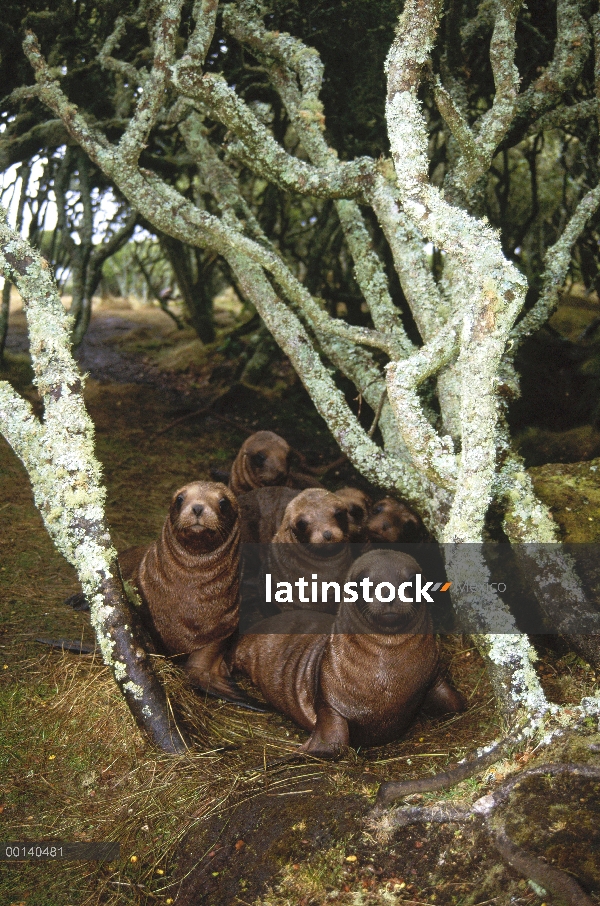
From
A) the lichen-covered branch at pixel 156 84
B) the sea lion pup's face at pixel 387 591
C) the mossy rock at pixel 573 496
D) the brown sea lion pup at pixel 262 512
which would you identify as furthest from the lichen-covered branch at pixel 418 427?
the lichen-covered branch at pixel 156 84

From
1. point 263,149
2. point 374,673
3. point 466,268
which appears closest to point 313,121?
point 263,149

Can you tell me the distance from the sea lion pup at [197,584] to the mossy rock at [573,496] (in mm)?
2055

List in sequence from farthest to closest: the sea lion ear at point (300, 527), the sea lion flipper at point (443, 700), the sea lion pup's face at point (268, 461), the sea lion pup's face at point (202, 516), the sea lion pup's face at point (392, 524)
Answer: the sea lion pup's face at point (268, 461)
the sea lion pup's face at point (392, 524)
the sea lion ear at point (300, 527)
the sea lion pup's face at point (202, 516)
the sea lion flipper at point (443, 700)

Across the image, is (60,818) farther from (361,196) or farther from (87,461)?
(361,196)

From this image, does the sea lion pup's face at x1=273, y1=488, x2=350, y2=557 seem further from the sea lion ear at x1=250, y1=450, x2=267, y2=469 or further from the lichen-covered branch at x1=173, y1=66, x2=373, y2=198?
the lichen-covered branch at x1=173, y1=66, x2=373, y2=198

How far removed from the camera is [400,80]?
140 inches

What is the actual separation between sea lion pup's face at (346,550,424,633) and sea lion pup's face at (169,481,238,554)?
106cm

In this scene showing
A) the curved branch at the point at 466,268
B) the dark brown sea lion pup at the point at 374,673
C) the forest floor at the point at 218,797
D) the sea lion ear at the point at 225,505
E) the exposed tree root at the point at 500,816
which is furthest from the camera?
the sea lion ear at the point at 225,505

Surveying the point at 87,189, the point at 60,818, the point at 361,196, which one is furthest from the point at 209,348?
the point at 60,818

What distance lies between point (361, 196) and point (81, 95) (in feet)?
13.3

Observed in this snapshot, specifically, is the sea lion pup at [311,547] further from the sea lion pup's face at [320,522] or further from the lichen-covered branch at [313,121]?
the lichen-covered branch at [313,121]

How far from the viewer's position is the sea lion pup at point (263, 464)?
6.61 m

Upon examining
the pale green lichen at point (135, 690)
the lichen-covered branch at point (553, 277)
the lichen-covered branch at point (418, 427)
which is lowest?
the pale green lichen at point (135, 690)

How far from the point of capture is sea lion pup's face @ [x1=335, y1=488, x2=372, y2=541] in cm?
550
